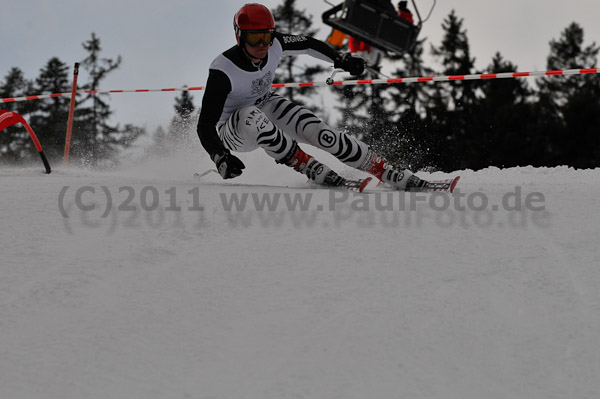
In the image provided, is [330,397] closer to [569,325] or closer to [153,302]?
[153,302]

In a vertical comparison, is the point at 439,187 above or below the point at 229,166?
below

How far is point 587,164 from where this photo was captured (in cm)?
2212

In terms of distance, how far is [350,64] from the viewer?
488cm

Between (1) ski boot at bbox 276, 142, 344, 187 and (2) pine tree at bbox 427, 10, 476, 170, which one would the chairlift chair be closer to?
(1) ski boot at bbox 276, 142, 344, 187

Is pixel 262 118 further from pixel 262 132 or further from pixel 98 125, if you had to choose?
pixel 98 125

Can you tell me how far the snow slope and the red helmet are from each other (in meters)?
1.46

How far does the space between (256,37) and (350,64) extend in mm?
1119

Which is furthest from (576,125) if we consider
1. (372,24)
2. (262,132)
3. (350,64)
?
(262,132)

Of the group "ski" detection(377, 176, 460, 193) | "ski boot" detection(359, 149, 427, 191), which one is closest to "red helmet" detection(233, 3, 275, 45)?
"ski boot" detection(359, 149, 427, 191)

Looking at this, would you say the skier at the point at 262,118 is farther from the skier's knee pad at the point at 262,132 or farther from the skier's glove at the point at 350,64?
the skier's glove at the point at 350,64

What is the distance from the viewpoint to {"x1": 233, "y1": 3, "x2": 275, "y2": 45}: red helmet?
4.03 m

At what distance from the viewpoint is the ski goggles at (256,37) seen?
4.04m

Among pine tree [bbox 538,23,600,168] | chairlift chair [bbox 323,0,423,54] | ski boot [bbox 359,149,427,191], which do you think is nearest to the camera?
ski boot [bbox 359,149,427,191]

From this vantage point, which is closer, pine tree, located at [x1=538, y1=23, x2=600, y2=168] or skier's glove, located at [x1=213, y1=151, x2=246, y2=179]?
skier's glove, located at [x1=213, y1=151, x2=246, y2=179]
